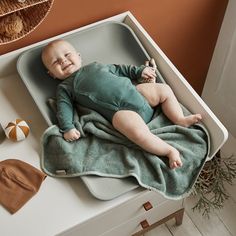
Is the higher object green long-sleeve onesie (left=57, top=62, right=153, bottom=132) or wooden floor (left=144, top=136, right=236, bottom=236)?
green long-sleeve onesie (left=57, top=62, right=153, bottom=132)

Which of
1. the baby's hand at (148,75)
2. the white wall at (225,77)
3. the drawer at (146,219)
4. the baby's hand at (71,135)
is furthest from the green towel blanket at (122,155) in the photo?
the white wall at (225,77)

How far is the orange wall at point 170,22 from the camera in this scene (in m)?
1.30

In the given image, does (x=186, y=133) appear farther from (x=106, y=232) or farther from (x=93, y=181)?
(x=106, y=232)

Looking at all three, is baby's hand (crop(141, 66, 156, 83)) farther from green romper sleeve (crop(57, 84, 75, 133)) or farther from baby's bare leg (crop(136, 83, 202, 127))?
green romper sleeve (crop(57, 84, 75, 133))

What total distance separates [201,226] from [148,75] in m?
0.74

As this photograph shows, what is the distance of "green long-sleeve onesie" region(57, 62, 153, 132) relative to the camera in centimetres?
Result: 116

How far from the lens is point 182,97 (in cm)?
124

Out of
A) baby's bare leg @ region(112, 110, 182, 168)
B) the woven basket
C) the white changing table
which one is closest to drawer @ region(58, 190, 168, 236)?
the white changing table

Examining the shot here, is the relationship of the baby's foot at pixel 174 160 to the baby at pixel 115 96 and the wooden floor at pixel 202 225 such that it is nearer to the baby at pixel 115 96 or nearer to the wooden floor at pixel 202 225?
the baby at pixel 115 96

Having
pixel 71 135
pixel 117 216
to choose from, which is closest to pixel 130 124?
pixel 71 135

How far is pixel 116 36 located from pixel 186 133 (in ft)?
1.38

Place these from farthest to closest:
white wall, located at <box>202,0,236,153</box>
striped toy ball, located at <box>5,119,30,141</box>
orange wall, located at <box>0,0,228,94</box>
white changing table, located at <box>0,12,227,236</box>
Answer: white wall, located at <box>202,0,236,153</box>
orange wall, located at <box>0,0,228,94</box>
striped toy ball, located at <box>5,119,30,141</box>
white changing table, located at <box>0,12,227,236</box>

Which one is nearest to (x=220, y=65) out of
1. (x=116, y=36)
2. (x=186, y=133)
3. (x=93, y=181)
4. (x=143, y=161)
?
(x=116, y=36)

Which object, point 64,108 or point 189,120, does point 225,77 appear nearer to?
point 189,120
